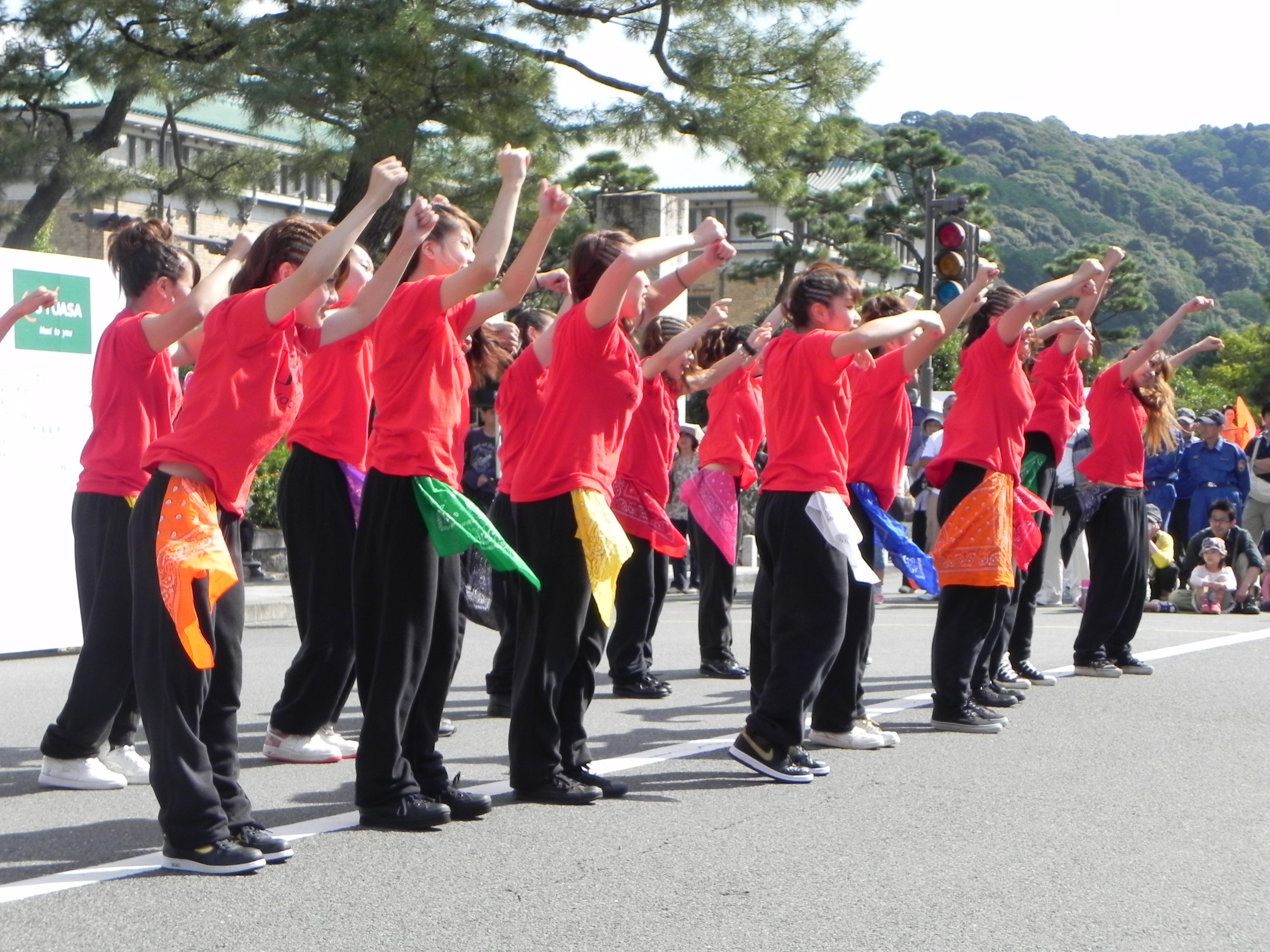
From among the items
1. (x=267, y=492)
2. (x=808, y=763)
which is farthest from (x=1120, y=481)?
(x=267, y=492)

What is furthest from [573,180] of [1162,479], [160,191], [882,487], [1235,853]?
[1235,853]

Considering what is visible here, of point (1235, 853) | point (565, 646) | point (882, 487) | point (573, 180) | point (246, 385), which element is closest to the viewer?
point (246, 385)

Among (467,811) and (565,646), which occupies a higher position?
(565,646)

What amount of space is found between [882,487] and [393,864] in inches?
125

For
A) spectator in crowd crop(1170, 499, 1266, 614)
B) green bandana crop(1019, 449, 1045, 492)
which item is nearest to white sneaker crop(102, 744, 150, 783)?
green bandana crop(1019, 449, 1045, 492)

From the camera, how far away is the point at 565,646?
215 inches

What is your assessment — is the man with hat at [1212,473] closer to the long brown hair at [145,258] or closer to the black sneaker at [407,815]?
the black sneaker at [407,815]

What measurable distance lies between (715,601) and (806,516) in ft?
11.0

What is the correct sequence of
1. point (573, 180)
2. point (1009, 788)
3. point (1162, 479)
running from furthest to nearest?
point (573, 180) → point (1162, 479) → point (1009, 788)

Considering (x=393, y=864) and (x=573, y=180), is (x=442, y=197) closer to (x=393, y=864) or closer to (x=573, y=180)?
(x=393, y=864)

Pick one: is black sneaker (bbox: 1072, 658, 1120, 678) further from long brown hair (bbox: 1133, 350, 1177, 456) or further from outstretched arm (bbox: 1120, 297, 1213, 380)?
outstretched arm (bbox: 1120, 297, 1213, 380)

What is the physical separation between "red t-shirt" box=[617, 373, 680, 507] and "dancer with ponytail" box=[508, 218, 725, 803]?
7.30 ft

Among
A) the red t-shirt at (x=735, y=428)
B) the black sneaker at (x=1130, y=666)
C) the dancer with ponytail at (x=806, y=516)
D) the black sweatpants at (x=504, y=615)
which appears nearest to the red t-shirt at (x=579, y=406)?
the dancer with ponytail at (x=806, y=516)

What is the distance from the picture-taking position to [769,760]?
19.6 feet
